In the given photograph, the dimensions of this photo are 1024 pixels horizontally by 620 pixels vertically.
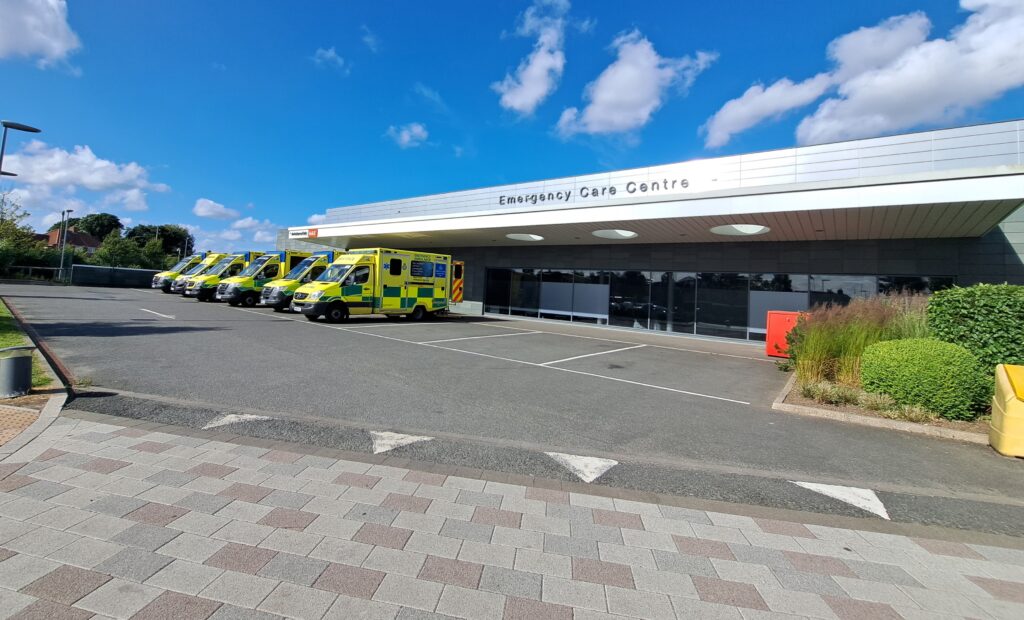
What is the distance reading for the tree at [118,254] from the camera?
142 ft

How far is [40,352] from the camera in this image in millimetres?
7348

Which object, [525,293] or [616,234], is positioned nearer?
[616,234]

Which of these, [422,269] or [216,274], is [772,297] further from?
[216,274]

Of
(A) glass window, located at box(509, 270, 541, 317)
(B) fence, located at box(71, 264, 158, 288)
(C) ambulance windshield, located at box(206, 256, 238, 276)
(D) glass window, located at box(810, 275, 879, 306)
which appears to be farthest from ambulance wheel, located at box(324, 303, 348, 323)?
(B) fence, located at box(71, 264, 158, 288)

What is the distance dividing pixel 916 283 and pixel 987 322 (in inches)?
370

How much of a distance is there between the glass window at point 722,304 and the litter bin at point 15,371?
1740cm

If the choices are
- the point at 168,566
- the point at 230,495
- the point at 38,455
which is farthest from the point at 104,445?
the point at 168,566

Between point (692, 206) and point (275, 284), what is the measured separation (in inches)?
623

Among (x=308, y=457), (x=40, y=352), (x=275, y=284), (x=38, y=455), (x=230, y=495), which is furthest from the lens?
(x=275, y=284)

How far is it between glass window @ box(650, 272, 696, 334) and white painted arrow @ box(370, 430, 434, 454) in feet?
49.2

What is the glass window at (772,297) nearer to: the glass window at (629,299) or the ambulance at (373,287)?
the glass window at (629,299)

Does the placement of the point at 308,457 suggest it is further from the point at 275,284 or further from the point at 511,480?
the point at 275,284

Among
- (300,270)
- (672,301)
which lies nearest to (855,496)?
(672,301)

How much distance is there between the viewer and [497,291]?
23703mm
